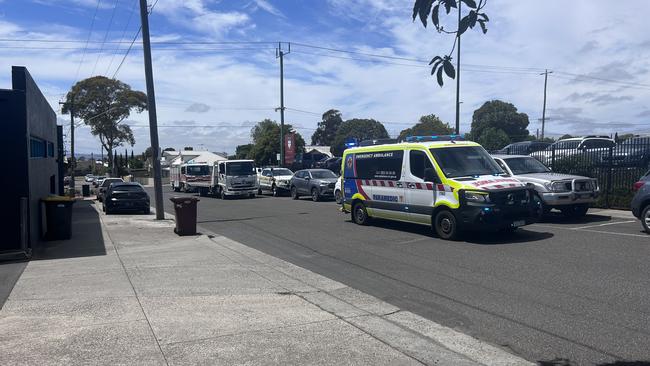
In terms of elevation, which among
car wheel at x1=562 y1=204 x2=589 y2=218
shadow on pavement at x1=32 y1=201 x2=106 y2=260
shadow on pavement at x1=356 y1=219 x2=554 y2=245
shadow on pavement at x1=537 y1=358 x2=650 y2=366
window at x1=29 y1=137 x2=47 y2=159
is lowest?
shadow on pavement at x1=32 y1=201 x2=106 y2=260

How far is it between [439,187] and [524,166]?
5.04m

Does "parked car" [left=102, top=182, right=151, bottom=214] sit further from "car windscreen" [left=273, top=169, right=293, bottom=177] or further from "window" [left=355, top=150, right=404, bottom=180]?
"window" [left=355, top=150, right=404, bottom=180]

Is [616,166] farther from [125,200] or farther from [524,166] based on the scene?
[125,200]

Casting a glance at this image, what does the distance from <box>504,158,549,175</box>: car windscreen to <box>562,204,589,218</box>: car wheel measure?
4.73 ft

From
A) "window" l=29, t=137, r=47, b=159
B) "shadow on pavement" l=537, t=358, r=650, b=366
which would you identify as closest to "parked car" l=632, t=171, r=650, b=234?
"shadow on pavement" l=537, t=358, r=650, b=366

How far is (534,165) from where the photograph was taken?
1582 centimetres

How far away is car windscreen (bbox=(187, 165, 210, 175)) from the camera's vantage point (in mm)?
35484

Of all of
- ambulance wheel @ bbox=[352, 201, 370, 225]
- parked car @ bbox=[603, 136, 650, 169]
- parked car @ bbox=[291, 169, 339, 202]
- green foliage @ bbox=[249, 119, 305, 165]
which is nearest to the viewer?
ambulance wheel @ bbox=[352, 201, 370, 225]

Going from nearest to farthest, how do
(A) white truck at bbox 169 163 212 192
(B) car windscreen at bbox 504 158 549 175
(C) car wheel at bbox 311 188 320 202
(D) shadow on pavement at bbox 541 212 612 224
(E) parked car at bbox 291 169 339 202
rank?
(D) shadow on pavement at bbox 541 212 612 224 < (B) car windscreen at bbox 504 158 549 175 < (E) parked car at bbox 291 169 339 202 < (C) car wheel at bbox 311 188 320 202 < (A) white truck at bbox 169 163 212 192

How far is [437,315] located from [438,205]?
19.1 ft

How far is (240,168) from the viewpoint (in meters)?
31.0

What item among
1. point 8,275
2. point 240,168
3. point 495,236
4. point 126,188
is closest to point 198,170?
point 240,168

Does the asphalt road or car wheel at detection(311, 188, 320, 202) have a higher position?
car wheel at detection(311, 188, 320, 202)

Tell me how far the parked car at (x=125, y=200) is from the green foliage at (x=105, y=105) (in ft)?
118
